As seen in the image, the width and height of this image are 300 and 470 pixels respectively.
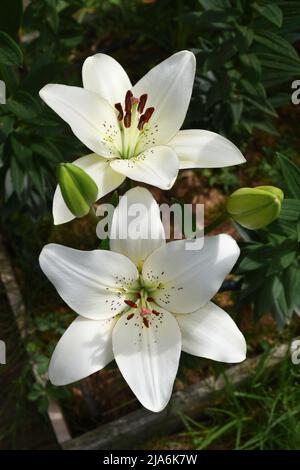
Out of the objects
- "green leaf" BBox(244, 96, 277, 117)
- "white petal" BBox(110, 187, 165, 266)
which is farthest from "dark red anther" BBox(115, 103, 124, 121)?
"green leaf" BBox(244, 96, 277, 117)

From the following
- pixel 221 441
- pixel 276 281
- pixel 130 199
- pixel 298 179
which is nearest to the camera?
pixel 130 199

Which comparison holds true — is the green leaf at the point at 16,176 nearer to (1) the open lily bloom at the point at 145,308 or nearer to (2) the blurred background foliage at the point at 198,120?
(2) the blurred background foliage at the point at 198,120

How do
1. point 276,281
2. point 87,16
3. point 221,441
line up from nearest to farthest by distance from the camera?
point 276,281
point 221,441
point 87,16

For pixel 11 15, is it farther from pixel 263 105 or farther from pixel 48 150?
pixel 263 105

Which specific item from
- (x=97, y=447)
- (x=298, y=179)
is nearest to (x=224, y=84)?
(x=298, y=179)

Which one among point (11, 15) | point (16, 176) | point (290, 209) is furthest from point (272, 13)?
point (16, 176)

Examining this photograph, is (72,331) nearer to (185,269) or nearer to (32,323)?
(185,269)

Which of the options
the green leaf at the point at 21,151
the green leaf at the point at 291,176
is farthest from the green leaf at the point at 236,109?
the green leaf at the point at 21,151
